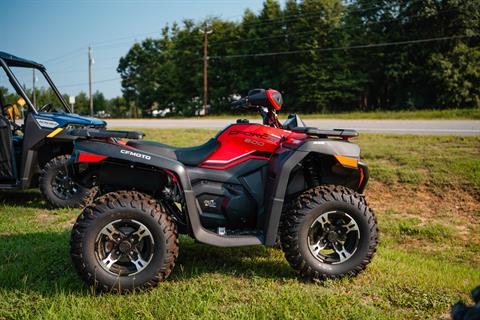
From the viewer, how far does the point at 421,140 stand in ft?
34.4

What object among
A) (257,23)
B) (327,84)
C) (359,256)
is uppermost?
(257,23)

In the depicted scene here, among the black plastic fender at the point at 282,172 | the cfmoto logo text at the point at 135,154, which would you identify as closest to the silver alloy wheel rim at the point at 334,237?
the black plastic fender at the point at 282,172

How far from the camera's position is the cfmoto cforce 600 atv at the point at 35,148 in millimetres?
6348

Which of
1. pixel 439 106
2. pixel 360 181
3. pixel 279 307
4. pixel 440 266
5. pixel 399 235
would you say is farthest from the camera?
pixel 439 106

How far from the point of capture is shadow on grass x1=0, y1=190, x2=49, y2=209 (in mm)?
6738

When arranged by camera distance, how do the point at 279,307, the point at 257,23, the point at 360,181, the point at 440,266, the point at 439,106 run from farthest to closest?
the point at 257,23 < the point at 439,106 < the point at 440,266 < the point at 360,181 < the point at 279,307

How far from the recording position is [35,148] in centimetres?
639

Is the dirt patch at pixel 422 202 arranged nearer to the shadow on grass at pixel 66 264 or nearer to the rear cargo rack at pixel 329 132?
the shadow on grass at pixel 66 264

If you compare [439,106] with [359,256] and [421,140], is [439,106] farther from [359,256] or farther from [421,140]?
[359,256]

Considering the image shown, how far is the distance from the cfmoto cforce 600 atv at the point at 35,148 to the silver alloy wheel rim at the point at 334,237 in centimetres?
387

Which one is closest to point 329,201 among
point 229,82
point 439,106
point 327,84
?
point 439,106

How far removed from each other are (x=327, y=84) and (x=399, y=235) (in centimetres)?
3335

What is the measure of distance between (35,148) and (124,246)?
370 centimetres

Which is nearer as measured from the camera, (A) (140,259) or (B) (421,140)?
(A) (140,259)
